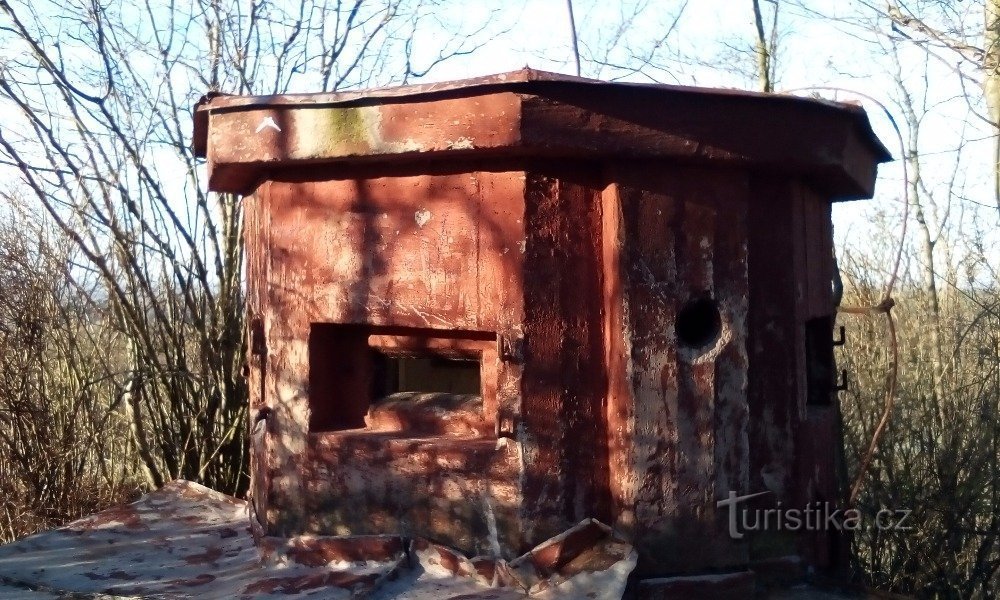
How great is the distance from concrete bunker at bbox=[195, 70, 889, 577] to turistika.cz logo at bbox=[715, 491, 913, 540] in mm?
48

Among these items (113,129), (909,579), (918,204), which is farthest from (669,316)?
(918,204)

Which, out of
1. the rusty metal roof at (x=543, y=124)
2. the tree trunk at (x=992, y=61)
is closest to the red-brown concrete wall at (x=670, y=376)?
the rusty metal roof at (x=543, y=124)

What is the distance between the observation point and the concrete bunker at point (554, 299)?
3180 mm

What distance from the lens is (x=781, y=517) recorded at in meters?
3.52

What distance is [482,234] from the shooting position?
10.7 ft

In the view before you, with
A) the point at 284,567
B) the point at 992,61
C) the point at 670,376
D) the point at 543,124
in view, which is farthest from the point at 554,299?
the point at 992,61

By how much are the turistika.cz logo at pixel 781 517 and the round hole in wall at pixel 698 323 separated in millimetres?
554

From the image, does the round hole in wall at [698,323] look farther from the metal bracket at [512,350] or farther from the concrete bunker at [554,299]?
the metal bracket at [512,350]

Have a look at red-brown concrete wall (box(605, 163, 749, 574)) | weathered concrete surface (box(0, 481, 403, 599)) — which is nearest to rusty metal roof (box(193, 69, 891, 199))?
red-brown concrete wall (box(605, 163, 749, 574))

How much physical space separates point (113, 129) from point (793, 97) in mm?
4917

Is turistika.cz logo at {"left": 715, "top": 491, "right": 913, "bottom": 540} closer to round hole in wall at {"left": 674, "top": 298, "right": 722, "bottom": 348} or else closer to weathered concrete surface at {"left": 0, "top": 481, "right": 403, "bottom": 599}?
round hole in wall at {"left": 674, "top": 298, "right": 722, "bottom": 348}

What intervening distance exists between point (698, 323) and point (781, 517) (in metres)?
0.82

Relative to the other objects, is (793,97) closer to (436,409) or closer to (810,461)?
(810,461)

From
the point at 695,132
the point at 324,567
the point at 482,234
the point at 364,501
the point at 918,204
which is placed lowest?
the point at 324,567
